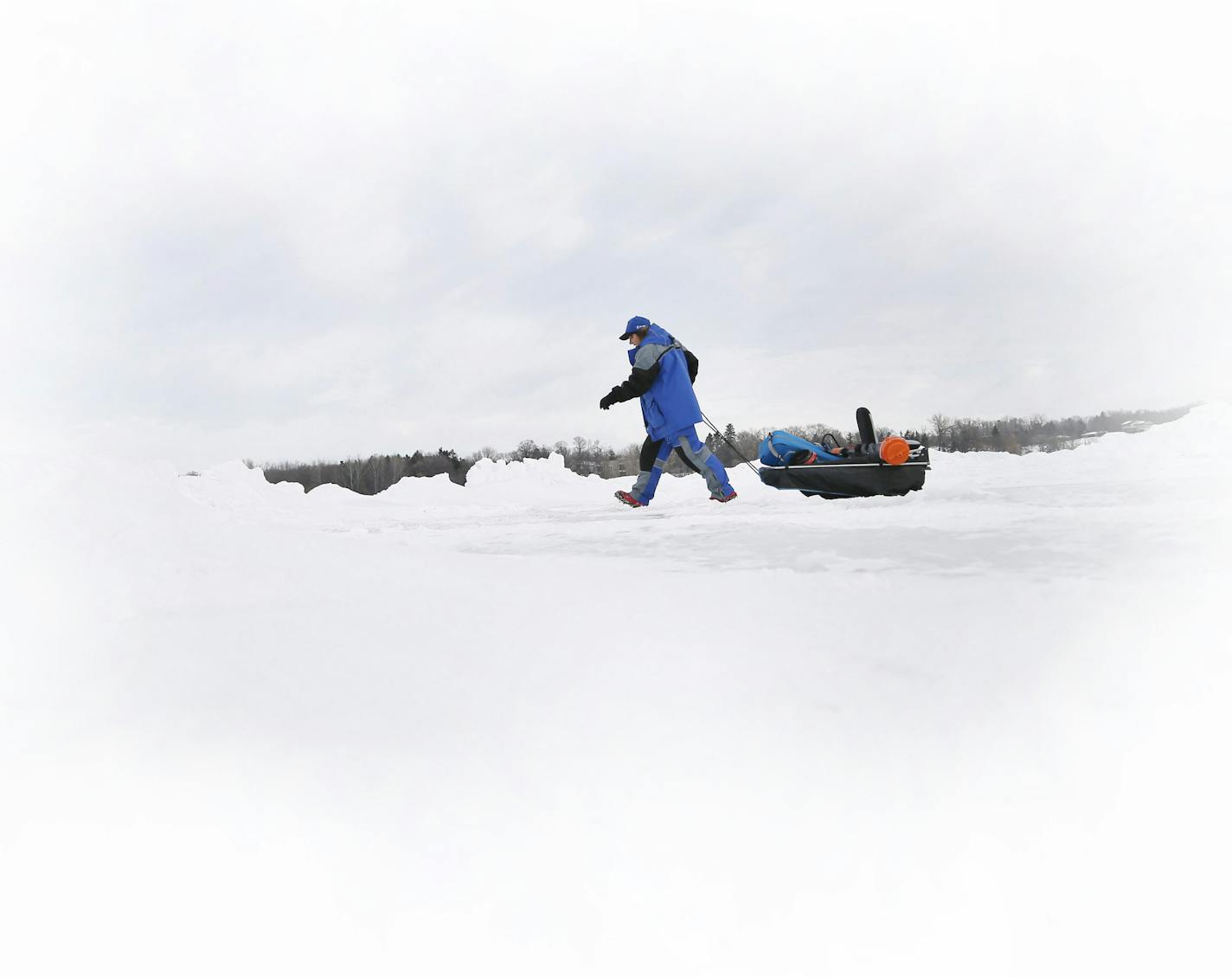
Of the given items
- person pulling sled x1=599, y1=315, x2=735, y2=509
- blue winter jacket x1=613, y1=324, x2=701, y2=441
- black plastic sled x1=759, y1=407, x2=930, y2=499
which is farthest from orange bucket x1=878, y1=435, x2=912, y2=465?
blue winter jacket x1=613, y1=324, x2=701, y2=441

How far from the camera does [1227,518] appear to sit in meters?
2.80

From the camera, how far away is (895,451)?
15.5ft

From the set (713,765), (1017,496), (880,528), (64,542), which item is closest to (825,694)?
(713,765)

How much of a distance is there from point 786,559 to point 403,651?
4.89 feet

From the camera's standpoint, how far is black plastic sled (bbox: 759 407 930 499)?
481cm

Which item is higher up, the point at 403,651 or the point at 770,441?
the point at 770,441

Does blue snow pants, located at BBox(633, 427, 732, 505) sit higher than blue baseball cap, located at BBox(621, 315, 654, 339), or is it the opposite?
blue baseball cap, located at BBox(621, 315, 654, 339)

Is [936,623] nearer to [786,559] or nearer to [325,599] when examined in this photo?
[786,559]

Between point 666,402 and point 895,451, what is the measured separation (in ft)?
5.65

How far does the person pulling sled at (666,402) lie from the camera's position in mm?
5449

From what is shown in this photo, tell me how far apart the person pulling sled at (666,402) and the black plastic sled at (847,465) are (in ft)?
1.36

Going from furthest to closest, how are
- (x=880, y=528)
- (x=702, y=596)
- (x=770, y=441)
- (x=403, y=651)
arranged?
(x=770, y=441), (x=880, y=528), (x=702, y=596), (x=403, y=651)

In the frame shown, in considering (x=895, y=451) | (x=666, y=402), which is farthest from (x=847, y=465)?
(x=666, y=402)

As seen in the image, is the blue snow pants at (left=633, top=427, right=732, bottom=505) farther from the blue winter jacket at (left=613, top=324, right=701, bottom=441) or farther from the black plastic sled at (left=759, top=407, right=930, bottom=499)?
the black plastic sled at (left=759, top=407, right=930, bottom=499)
